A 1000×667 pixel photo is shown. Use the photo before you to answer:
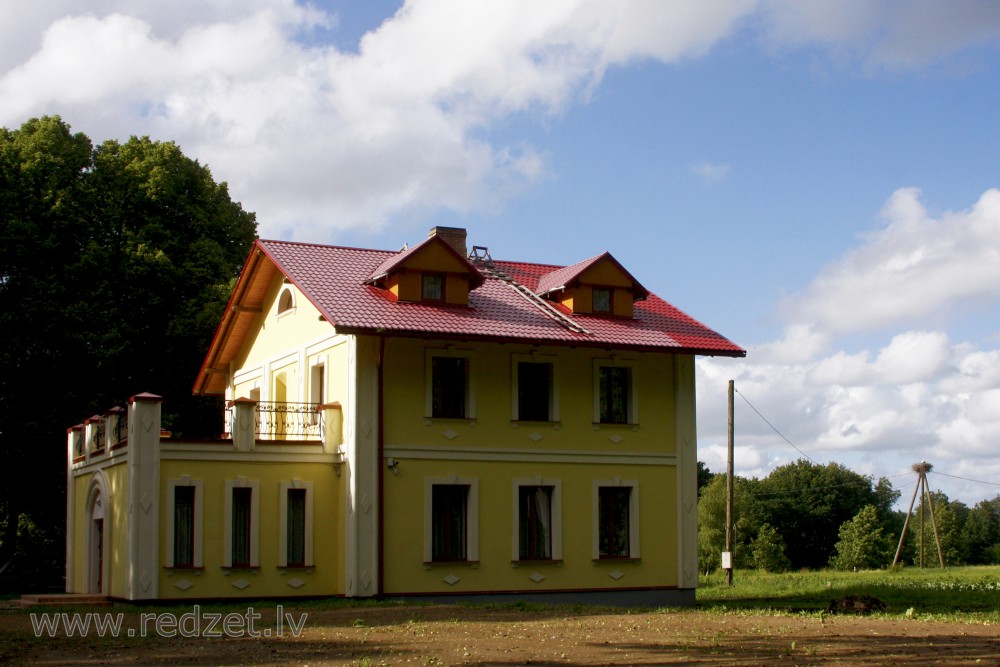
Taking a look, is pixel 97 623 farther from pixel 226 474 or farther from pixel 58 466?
pixel 58 466

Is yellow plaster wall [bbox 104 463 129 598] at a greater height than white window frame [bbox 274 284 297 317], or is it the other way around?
white window frame [bbox 274 284 297 317]

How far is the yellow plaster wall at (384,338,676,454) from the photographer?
26578mm

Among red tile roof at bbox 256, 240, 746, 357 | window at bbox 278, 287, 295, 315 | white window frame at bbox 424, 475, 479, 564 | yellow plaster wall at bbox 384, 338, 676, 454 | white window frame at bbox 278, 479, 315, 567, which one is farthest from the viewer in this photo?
window at bbox 278, 287, 295, 315

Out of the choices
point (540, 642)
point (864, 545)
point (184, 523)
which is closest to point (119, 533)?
point (184, 523)

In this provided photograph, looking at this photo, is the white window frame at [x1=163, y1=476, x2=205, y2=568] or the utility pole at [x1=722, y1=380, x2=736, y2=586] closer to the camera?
the white window frame at [x1=163, y1=476, x2=205, y2=568]

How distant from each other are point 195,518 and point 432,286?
7.29 m

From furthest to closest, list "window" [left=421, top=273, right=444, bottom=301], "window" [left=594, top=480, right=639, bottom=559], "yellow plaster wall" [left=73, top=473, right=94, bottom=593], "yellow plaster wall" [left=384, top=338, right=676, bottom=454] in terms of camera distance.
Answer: "yellow plaster wall" [left=73, top=473, right=94, bottom=593]
"window" [left=594, top=480, right=639, bottom=559]
"window" [left=421, top=273, right=444, bottom=301]
"yellow plaster wall" [left=384, top=338, right=676, bottom=454]

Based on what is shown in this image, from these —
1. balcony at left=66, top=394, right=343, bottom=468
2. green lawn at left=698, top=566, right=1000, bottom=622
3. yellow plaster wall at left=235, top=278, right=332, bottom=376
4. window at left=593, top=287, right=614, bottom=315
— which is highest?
window at left=593, top=287, right=614, bottom=315

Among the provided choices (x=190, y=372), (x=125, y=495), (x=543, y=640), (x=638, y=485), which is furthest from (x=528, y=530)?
(x=190, y=372)

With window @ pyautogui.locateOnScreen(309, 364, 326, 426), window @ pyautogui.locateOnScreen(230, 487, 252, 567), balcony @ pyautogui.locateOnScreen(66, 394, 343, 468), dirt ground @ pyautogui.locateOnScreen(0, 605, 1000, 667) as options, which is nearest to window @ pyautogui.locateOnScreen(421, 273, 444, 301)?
window @ pyautogui.locateOnScreen(309, 364, 326, 426)

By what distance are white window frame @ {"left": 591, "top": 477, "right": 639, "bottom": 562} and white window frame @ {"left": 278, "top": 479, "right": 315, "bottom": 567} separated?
20.9 ft

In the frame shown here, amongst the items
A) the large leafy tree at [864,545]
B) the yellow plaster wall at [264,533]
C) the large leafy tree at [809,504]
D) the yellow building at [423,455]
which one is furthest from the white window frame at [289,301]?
the large leafy tree at [809,504]

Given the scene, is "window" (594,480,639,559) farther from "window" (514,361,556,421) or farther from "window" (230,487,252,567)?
"window" (230,487,252,567)

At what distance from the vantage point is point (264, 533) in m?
25.5
